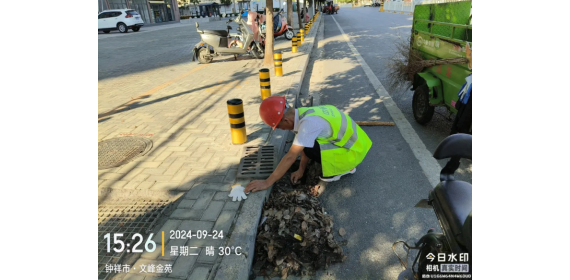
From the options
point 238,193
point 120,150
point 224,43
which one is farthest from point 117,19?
point 238,193

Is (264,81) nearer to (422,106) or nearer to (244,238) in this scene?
(422,106)

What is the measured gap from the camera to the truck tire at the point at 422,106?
15.0 feet

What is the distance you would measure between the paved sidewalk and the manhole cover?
0.42 ft

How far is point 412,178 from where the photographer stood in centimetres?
Answer: 345

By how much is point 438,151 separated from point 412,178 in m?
2.08

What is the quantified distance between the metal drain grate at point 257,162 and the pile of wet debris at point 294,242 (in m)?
0.59

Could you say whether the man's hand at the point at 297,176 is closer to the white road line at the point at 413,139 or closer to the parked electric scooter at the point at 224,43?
the white road line at the point at 413,139

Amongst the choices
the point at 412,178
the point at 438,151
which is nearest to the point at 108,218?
the point at 438,151

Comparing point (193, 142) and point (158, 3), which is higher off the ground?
point (158, 3)

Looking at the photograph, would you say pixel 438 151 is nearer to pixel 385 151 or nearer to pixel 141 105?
pixel 385 151

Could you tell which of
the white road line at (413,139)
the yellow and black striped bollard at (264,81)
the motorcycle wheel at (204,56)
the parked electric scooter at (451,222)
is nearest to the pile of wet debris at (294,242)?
the parked electric scooter at (451,222)

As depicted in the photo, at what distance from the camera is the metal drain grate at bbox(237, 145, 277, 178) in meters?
3.37

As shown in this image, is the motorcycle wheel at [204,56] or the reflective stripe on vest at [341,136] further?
the motorcycle wheel at [204,56]

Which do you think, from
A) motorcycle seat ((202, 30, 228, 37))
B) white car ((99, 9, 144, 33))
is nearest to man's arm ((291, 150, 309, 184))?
motorcycle seat ((202, 30, 228, 37))
